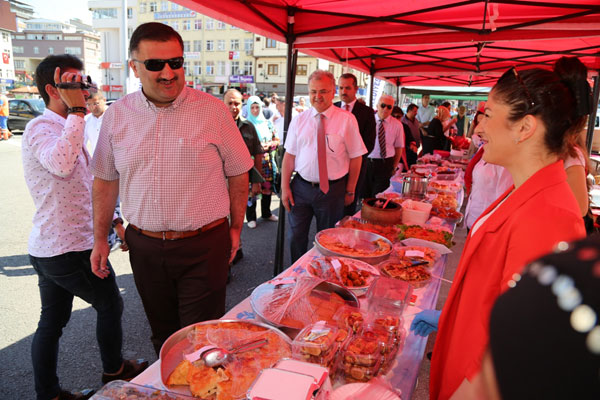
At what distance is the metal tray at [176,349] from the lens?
1.14m

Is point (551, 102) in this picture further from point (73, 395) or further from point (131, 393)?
point (73, 395)

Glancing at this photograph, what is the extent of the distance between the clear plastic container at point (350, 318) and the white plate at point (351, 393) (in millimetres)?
246

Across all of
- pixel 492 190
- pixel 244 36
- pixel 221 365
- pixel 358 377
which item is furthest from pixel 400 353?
pixel 244 36

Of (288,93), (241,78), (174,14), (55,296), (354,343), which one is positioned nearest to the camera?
(354,343)

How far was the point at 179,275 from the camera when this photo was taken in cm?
192

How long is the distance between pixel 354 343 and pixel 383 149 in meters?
4.70

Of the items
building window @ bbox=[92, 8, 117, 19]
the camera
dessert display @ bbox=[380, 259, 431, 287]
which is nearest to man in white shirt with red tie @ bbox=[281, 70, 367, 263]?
dessert display @ bbox=[380, 259, 431, 287]

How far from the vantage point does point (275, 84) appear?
134 ft

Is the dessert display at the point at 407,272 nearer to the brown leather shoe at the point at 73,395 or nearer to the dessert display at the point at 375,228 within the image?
the dessert display at the point at 375,228

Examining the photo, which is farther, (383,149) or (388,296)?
(383,149)

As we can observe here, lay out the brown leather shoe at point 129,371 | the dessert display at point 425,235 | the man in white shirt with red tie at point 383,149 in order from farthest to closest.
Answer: the man in white shirt with red tie at point 383,149 → the dessert display at point 425,235 → the brown leather shoe at point 129,371

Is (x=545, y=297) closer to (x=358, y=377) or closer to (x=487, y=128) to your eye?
(x=358, y=377)

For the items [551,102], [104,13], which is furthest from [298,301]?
[104,13]

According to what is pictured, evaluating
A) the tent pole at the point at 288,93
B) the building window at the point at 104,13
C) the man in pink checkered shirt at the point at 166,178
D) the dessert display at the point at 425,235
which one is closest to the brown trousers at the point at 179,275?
the man in pink checkered shirt at the point at 166,178
